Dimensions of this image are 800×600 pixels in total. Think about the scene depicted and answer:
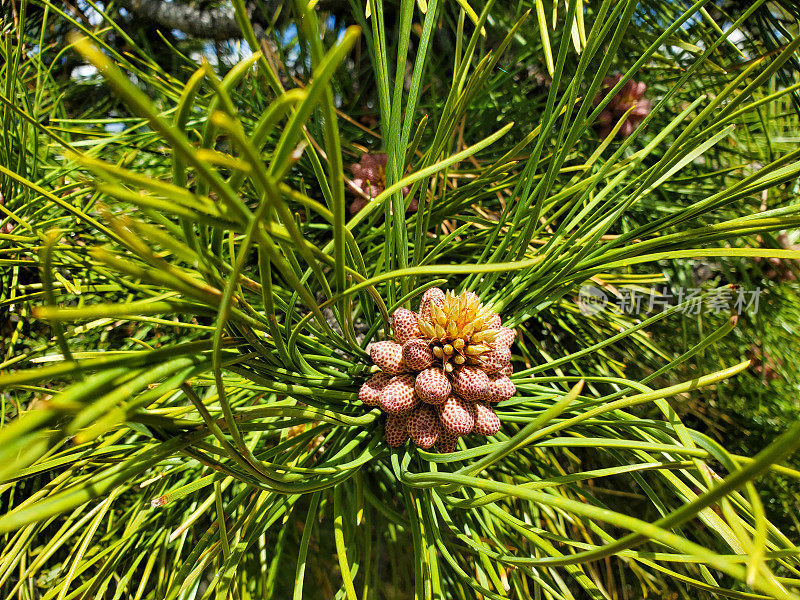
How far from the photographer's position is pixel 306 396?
37 centimetres

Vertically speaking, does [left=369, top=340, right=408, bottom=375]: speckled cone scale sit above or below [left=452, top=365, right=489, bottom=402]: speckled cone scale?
above

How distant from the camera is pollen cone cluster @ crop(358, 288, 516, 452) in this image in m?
0.36

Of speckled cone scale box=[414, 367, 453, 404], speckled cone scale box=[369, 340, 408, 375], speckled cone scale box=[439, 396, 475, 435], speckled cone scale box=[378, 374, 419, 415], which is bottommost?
speckled cone scale box=[439, 396, 475, 435]

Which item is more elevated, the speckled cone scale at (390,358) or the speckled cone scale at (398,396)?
the speckled cone scale at (390,358)

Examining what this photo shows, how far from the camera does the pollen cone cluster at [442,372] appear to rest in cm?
36

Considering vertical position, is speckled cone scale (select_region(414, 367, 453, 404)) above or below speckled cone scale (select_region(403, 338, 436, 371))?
below

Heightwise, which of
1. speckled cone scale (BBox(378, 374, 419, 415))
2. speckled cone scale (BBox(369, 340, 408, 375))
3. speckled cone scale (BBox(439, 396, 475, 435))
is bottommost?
speckled cone scale (BBox(439, 396, 475, 435))

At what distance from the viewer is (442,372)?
1.19ft

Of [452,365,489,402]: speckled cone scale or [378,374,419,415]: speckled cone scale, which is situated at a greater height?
[452,365,489,402]: speckled cone scale

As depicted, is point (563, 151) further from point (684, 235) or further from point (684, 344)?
point (684, 344)

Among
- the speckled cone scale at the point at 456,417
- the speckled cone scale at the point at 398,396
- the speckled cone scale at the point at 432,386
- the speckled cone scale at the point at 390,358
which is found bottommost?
the speckled cone scale at the point at 456,417

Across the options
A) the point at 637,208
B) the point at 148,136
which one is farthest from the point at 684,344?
the point at 148,136

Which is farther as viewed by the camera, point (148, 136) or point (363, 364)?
point (148, 136)

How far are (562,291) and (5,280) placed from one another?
0.69 meters
